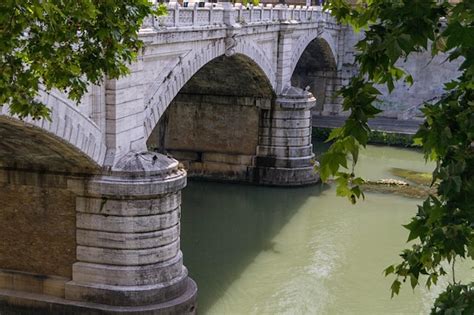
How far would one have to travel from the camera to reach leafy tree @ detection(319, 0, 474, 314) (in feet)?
9.46

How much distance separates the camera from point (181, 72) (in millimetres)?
15977

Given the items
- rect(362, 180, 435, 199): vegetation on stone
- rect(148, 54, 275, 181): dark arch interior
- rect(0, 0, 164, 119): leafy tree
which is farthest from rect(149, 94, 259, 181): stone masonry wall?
rect(0, 0, 164, 119): leafy tree

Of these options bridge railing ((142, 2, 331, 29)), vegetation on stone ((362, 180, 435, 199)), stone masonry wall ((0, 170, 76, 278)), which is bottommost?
vegetation on stone ((362, 180, 435, 199))

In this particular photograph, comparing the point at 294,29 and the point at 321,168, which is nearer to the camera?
the point at 321,168

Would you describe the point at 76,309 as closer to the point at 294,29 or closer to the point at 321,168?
the point at 321,168

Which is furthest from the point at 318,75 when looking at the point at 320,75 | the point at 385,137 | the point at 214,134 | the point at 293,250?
the point at 293,250

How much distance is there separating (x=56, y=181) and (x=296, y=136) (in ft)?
41.3

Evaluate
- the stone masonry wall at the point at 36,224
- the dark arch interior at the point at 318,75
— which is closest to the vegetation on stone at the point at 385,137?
the dark arch interior at the point at 318,75

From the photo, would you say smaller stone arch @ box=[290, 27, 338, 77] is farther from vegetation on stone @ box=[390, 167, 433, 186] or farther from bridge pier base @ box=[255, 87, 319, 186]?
vegetation on stone @ box=[390, 167, 433, 186]

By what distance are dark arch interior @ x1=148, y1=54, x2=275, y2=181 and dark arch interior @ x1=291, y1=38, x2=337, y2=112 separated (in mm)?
11225

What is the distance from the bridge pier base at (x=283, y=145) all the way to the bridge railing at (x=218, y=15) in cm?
272

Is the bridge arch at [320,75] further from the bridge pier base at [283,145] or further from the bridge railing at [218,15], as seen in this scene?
the bridge pier base at [283,145]

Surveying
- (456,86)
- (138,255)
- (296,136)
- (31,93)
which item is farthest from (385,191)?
(456,86)

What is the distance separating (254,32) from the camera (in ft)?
69.3
